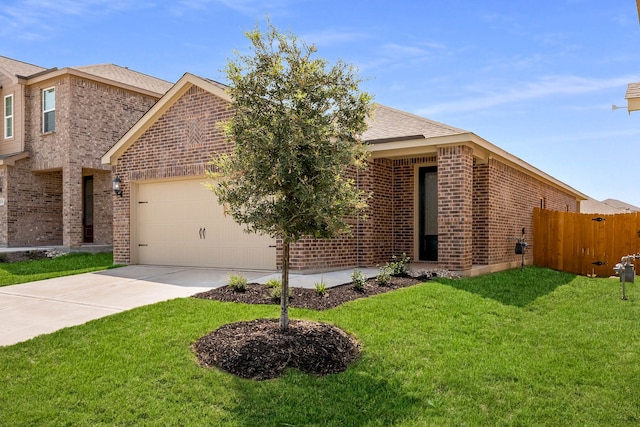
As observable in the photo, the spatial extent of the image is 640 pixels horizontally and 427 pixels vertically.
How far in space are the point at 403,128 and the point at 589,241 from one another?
21.5 feet

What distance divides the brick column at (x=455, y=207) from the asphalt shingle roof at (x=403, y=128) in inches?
20.6

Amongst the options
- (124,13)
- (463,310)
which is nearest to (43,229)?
(124,13)

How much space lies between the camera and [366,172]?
12047 mm

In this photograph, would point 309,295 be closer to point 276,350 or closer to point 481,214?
point 276,350

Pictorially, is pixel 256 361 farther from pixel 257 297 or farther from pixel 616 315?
pixel 616 315

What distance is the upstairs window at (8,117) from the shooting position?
Result: 19370 mm

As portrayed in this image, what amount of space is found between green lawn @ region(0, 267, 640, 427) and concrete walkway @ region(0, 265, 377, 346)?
0.74m

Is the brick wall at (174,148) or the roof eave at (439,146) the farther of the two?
the brick wall at (174,148)

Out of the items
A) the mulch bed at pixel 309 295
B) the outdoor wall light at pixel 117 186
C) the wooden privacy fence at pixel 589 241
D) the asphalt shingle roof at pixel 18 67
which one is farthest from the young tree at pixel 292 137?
the asphalt shingle roof at pixel 18 67

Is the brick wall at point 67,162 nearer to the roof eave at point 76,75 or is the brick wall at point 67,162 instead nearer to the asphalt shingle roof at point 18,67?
the roof eave at point 76,75

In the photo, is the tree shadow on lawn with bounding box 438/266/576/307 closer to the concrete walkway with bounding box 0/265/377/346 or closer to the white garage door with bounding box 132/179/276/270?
the concrete walkway with bounding box 0/265/377/346

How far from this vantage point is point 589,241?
14172 millimetres

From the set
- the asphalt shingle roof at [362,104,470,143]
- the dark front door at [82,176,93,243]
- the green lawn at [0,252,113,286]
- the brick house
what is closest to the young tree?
the asphalt shingle roof at [362,104,470,143]

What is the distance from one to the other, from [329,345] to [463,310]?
2.72m
